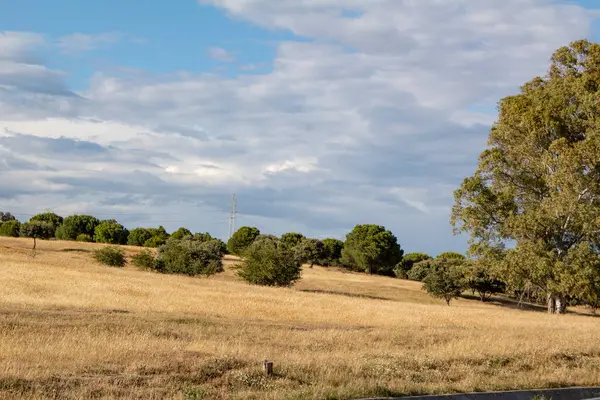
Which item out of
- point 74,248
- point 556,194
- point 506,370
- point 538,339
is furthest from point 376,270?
point 506,370

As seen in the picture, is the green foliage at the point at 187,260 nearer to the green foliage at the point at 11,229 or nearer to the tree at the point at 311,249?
the tree at the point at 311,249

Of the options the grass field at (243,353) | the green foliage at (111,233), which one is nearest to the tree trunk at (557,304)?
the grass field at (243,353)

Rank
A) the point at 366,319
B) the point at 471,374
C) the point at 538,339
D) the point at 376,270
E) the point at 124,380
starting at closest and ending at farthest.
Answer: the point at 124,380
the point at 471,374
the point at 538,339
the point at 366,319
the point at 376,270

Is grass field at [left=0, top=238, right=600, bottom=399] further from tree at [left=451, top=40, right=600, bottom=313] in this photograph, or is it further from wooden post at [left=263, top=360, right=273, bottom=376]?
tree at [left=451, top=40, right=600, bottom=313]

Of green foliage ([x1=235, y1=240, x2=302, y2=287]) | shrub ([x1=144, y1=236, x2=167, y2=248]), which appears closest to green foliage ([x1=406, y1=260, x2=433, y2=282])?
shrub ([x1=144, y1=236, x2=167, y2=248])

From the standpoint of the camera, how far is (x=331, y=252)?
136 metres

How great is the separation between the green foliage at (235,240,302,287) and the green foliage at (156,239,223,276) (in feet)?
23.5

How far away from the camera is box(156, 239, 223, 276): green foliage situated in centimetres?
7025

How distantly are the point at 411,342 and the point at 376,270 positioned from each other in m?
105

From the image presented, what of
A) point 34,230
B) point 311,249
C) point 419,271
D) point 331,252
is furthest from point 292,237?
point 34,230

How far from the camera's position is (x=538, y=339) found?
80.6 feet

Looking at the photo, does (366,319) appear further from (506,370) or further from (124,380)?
(124,380)

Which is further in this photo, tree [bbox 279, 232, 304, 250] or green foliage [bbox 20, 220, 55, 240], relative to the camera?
tree [bbox 279, 232, 304, 250]

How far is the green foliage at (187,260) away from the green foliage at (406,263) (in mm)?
51737
